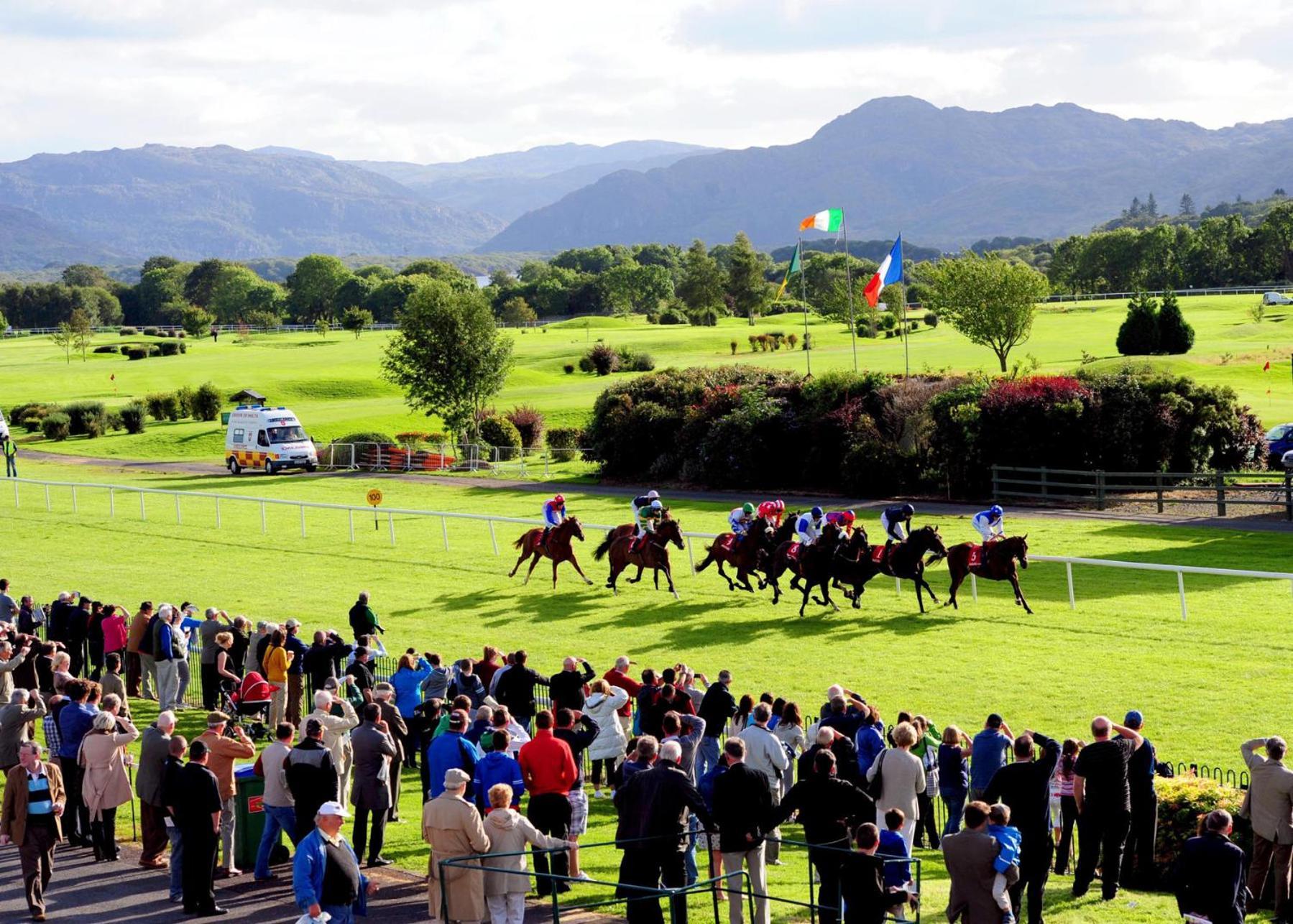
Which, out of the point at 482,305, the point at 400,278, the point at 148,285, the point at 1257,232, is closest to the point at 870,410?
the point at 482,305

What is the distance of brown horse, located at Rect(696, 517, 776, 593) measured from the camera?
2391cm

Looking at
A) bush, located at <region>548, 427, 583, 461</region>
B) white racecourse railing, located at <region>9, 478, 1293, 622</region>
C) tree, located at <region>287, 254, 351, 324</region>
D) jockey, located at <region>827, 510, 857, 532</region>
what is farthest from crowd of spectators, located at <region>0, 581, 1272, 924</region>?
tree, located at <region>287, 254, 351, 324</region>

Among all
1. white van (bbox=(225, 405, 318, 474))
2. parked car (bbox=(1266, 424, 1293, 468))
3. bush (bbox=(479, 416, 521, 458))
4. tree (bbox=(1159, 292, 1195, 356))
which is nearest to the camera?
parked car (bbox=(1266, 424, 1293, 468))

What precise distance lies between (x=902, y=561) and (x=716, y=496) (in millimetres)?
→ 18195

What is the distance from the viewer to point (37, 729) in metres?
17.2

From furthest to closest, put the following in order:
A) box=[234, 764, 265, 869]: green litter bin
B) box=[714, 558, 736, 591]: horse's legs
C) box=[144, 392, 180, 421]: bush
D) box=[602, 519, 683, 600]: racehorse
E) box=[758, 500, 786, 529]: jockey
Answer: box=[144, 392, 180, 421]: bush < box=[714, 558, 736, 591]: horse's legs < box=[602, 519, 683, 600]: racehorse < box=[758, 500, 786, 529]: jockey < box=[234, 764, 265, 869]: green litter bin

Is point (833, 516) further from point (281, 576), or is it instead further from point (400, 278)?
point (400, 278)

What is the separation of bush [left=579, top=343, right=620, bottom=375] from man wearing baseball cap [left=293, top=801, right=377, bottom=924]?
66.8m

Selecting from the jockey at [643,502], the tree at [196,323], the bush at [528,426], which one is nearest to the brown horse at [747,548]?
the jockey at [643,502]

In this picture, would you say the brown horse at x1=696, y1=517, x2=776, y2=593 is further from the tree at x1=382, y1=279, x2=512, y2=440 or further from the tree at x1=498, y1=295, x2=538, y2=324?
the tree at x1=498, y1=295, x2=538, y2=324

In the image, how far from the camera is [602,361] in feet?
250

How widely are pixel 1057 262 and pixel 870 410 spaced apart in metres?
100

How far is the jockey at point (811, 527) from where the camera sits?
901 inches

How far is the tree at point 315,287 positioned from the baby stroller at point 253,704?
139 m
